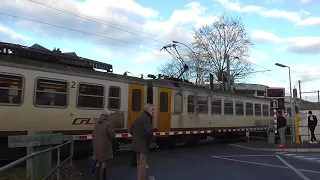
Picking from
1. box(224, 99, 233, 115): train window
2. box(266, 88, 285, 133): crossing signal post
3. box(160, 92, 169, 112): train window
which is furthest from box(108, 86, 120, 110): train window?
box(266, 88, 285, 133): crossing signal post

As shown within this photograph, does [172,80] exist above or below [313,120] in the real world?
above

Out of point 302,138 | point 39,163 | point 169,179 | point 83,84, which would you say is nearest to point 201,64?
point 302,138

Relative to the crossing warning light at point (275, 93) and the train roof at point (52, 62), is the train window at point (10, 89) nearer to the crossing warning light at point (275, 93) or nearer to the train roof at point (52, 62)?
the train roof at point (52, 62)

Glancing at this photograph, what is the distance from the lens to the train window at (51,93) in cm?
1158

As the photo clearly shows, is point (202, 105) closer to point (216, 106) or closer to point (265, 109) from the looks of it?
point (216, 106)

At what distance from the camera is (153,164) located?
1217 centimetres

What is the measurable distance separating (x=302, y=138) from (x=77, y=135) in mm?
14187

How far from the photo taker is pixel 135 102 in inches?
592

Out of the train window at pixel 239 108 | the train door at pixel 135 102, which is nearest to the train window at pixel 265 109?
the train window at pixel 239 108

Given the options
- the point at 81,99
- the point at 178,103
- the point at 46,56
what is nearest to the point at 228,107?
the point at 178,103

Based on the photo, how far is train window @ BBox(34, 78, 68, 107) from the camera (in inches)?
456

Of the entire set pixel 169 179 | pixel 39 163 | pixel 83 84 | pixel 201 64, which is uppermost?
pixel 201 64

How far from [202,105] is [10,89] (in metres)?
11.0

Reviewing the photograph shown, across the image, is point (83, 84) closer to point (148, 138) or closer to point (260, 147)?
point (148, 138)
